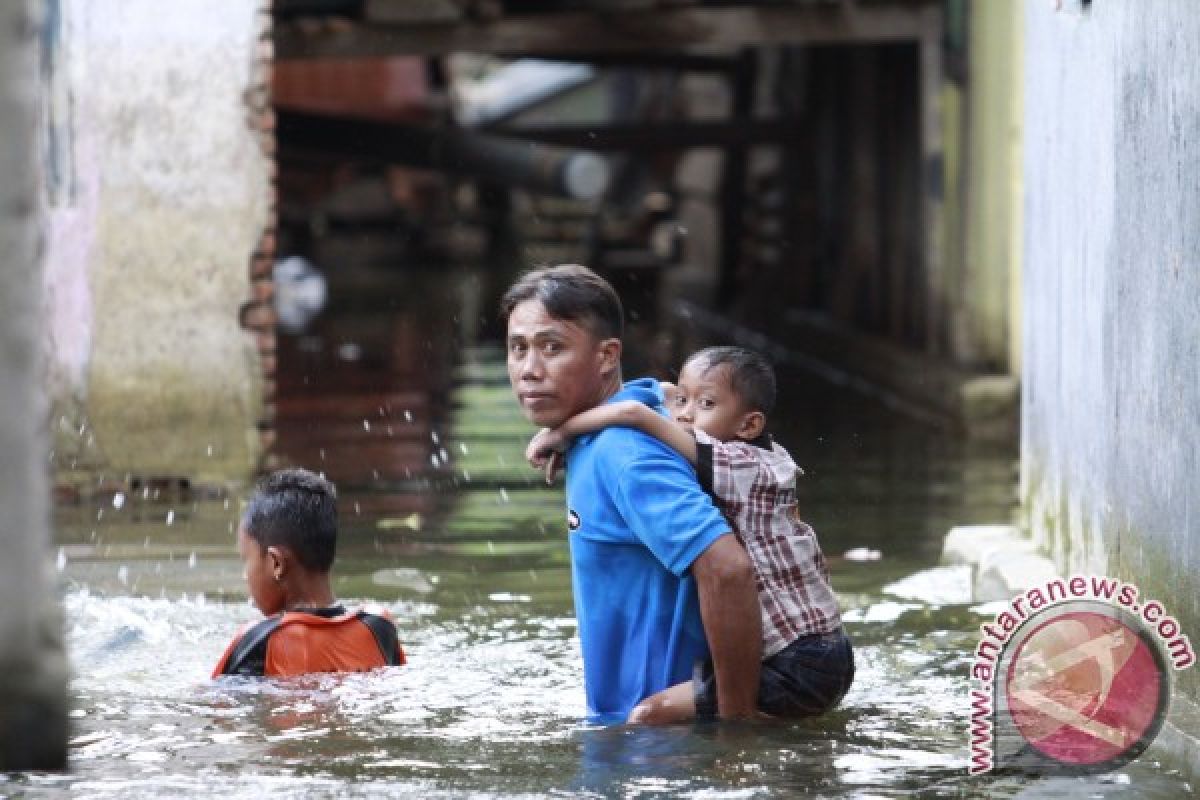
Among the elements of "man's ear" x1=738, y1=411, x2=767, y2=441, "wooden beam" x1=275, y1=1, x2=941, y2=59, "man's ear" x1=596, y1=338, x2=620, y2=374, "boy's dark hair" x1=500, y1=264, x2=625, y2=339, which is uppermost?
"wooden beam" x1=275, y1=1, x2=941, y2=59

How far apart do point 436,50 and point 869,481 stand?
400 centimetres

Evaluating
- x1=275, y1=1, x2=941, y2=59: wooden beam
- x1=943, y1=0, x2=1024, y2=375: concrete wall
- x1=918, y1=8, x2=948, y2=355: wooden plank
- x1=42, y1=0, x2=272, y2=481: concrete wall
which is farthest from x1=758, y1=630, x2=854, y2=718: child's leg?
x1=918, y1=8, x2=948, y2=355: wooden plank

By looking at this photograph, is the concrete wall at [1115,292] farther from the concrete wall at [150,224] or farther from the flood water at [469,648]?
the concrete wall at [150,224]

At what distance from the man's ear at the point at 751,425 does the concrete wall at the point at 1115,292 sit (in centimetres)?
108

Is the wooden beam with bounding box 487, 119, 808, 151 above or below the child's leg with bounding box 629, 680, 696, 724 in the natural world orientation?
above

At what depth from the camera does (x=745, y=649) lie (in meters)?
5.35

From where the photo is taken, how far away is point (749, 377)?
5578mm

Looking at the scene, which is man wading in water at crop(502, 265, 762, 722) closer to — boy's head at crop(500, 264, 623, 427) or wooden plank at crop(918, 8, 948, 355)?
boy's head at crop(500, 264, 623, 427)

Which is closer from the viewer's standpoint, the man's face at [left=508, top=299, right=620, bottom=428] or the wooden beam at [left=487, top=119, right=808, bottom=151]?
the man's face at [left=508, top=299, right=620, bottom=428]

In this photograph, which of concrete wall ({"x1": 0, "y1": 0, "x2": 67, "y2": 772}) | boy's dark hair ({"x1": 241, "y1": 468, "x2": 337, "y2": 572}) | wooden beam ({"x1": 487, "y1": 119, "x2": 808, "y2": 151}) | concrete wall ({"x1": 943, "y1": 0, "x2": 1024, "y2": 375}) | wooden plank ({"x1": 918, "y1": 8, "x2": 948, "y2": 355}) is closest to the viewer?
concrete wall ({"x1": 0, "y1": 0, "x2": 67, "y2": 772})

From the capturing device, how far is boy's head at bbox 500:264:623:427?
18.0 feet

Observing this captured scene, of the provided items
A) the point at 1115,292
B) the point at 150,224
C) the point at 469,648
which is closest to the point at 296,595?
the point at 469,648

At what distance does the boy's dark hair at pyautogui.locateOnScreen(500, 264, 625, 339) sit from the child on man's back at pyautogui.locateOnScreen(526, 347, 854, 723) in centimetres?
23

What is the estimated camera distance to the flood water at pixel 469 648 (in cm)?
543
